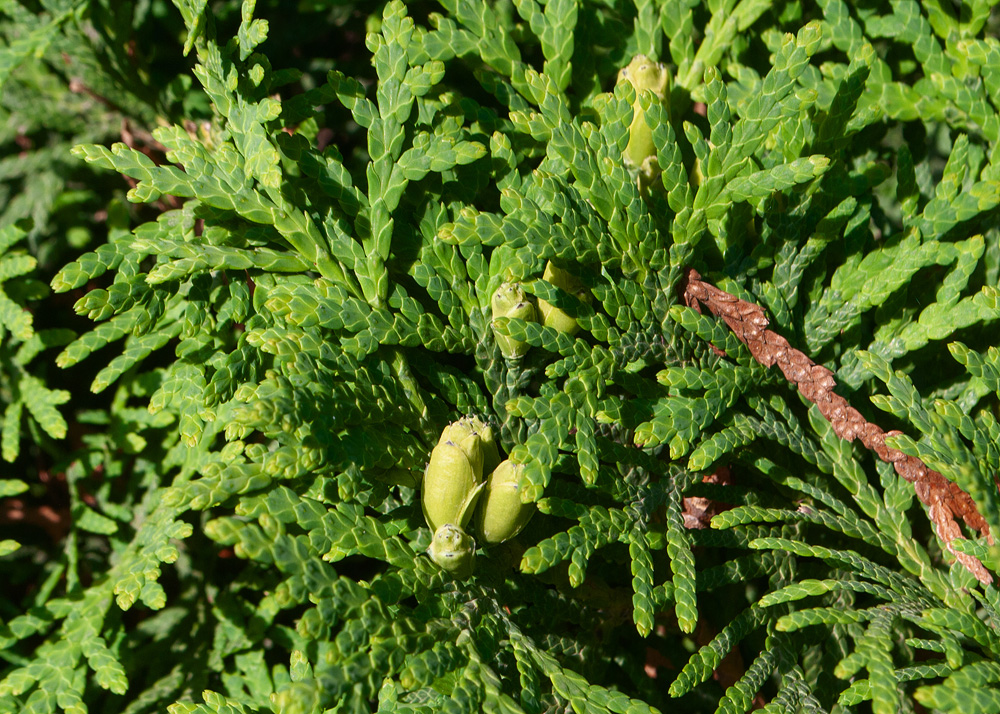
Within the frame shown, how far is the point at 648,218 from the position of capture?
1.47 metres

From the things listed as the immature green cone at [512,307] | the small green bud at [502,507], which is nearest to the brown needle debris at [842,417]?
the immature green cone at [512,307]

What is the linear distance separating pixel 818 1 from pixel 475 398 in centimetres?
113

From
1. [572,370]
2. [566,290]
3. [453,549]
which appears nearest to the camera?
[453,549]

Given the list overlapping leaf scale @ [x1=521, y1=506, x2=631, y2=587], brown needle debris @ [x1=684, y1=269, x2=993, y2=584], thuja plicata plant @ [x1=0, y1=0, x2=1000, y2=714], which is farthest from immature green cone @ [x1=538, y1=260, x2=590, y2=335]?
overlapping leaf scale @ [x1=521, y1=506, x2=631, y2=587]

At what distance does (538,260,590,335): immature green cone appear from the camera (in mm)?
1530

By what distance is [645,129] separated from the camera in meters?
1.59

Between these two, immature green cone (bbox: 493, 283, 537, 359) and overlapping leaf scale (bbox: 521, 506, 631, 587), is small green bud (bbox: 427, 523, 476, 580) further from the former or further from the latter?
immature green cone (bbox: 493, 283, 537, 359)

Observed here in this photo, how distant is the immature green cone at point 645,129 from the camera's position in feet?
5.26

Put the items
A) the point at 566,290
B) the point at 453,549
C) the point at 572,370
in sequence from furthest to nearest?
the point at 566,290, the point at 572,370, the point at 453,549

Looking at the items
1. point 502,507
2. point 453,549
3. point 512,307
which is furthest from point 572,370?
point 453,549

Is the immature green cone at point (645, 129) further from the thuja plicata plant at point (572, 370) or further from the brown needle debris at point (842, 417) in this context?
the brown needle debris at point (842, 417)

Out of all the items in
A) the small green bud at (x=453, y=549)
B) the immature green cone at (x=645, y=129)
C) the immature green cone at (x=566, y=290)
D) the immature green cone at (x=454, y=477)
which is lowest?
the small green bud at (x=453, y=549)

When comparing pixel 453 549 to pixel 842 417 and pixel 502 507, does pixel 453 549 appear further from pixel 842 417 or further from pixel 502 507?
pixel 842 417

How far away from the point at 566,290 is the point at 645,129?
353 mm
